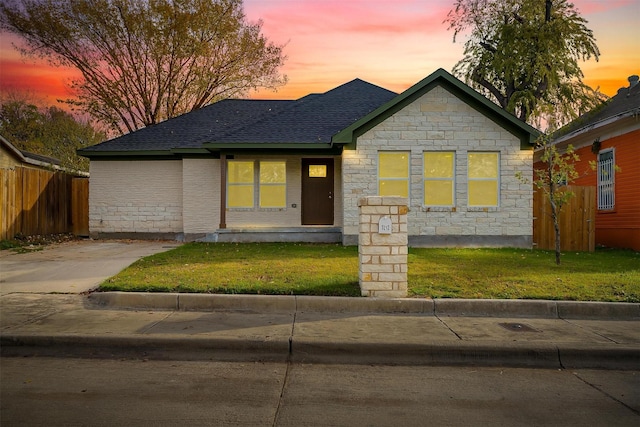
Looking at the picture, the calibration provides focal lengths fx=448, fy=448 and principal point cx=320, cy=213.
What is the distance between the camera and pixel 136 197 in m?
16.5

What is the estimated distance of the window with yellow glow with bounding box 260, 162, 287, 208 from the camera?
628 inches

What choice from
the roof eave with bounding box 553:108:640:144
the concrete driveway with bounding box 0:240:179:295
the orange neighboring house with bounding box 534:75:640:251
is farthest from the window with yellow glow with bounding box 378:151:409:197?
the concrete driveway with bounding box 0:240:179:295

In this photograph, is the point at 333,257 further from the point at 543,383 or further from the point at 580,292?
the point at 543,383

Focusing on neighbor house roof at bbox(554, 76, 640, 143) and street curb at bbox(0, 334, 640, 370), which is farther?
neighbor house roof at bbox(554, 76, 640, 143)

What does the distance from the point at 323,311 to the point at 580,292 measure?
14.2ft

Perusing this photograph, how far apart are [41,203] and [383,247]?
13.9 m

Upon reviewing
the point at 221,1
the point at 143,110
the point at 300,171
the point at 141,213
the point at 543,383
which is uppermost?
the point at 221,1

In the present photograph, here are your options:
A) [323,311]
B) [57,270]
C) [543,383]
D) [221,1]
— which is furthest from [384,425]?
[221,1]

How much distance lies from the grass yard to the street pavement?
372mm

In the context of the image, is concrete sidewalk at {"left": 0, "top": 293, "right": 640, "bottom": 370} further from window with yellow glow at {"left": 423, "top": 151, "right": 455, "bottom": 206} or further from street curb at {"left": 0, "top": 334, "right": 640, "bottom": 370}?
window with yellow glow at {"left": 423, "top": 151, "right": 455, "bottom": 206}

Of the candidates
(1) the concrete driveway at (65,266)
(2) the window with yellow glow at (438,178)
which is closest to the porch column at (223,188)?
(1) the concrete driveway at (65,266)

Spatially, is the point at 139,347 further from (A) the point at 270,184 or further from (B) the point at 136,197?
(B) the point at 136,197

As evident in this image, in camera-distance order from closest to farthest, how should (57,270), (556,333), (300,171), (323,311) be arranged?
(556,333)
(323,311)
(57,270)
(300,171)

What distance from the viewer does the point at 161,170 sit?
16547 millimetres
